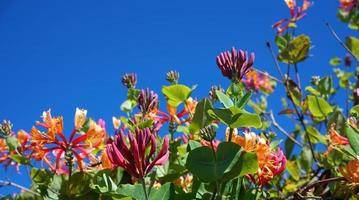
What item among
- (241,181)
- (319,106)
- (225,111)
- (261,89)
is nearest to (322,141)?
(319,106)

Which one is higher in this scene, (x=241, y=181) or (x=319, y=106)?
(x=319, y=106)

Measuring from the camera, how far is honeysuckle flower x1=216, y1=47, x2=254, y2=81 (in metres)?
1.18

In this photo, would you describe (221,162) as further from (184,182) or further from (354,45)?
(354,45)

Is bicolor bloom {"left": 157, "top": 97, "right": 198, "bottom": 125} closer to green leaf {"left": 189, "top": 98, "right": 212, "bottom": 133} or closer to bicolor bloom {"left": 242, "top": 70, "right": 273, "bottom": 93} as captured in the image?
green leaf {"left": 189, "top": 98, "right": 212, "bottom": 133}

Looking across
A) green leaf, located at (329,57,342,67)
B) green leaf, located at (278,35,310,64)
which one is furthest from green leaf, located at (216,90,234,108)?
green leaf, located at (329,57,342,67)

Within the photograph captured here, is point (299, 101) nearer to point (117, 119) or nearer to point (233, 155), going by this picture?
point (117, 119)

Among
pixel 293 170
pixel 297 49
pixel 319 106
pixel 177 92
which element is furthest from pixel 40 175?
pixel 297 49

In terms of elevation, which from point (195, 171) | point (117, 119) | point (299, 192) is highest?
point (117, 119)

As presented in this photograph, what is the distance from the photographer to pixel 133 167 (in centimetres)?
96

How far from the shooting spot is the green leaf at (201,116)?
1.17 m

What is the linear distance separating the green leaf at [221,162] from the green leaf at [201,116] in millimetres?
186

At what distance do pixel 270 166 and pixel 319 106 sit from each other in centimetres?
69

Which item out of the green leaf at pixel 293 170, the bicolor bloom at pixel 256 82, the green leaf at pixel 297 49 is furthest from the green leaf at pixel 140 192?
the bicolor bloom at pixel 256 82

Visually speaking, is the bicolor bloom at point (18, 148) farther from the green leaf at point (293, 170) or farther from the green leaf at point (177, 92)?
the green leaf at point (293, 170)
